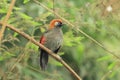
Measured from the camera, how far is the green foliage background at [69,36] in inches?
146

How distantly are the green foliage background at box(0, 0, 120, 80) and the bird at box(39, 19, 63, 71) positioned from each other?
63mm

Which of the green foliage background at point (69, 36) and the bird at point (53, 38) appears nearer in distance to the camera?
the green foliage background at point (69, 36)

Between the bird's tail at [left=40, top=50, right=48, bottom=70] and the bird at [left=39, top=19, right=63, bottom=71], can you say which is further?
the bird at [left=39, top=19, right=63, bottom=71]

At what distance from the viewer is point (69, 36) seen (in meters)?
4.43

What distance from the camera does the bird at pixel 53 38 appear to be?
441 centimetres

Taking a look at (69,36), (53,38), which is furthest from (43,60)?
(53,38)

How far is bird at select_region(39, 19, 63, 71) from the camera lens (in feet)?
14.5

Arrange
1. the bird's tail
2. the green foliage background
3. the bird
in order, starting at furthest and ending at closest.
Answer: the bird, the bird's tail, the green foliage background

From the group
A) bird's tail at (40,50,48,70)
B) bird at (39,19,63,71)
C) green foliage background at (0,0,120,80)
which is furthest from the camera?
bird at (39,19,63,71)

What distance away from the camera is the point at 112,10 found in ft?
12.2

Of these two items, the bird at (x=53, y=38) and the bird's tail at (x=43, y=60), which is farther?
the bird at (x=53, y=38)

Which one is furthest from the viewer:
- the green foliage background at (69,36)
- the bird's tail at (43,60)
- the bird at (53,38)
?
the bird at (53,38)

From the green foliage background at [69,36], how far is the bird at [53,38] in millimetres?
63

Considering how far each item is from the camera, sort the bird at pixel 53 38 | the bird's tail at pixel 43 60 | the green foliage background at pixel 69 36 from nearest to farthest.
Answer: the green foliage background at pixel 69 36
the bird's tail at pixel 43 60
the bird at pixel 53 38
